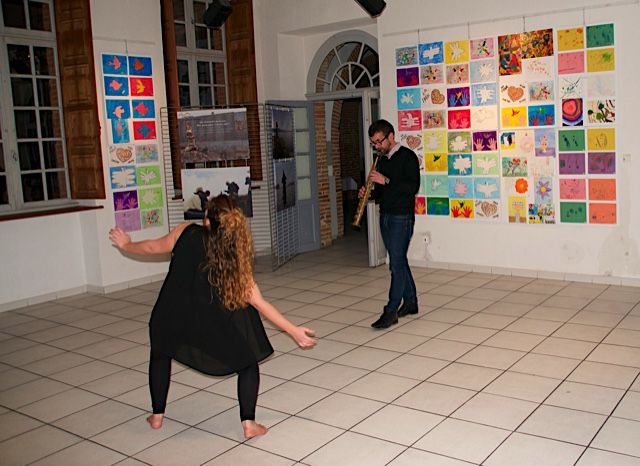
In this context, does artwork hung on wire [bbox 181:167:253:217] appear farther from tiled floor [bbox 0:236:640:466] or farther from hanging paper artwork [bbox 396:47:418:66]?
hanging paper artwork [bbox 396:47:418:66]

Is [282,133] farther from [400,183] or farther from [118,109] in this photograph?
[400,183]

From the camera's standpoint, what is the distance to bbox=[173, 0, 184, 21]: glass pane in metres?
8.80

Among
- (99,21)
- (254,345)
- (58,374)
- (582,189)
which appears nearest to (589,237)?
(582,189)

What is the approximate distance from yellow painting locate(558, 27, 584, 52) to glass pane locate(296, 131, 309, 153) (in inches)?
142

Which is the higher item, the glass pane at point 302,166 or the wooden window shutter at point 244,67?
the wooden window shutter at point 244,67

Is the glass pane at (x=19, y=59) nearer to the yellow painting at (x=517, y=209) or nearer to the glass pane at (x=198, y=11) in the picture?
the glass pane at (x=198, y=11)

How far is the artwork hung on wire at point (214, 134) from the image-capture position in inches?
310

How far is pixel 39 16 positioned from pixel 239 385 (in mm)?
5516

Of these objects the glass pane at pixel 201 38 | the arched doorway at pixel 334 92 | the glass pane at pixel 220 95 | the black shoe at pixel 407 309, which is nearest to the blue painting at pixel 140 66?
the glass pane at pixel 201 38

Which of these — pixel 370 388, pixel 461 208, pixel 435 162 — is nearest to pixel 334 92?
pixel 435 162

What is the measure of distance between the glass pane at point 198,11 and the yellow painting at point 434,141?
11.1 ft

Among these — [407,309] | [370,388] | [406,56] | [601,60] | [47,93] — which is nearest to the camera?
[370,388]

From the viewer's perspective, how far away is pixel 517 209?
24.1 ft

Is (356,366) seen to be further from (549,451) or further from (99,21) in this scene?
(99,21)
